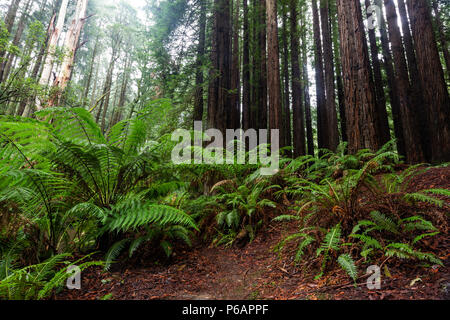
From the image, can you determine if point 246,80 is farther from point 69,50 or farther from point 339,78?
point 69,50

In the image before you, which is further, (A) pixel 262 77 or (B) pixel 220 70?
(A) pixel 262 77

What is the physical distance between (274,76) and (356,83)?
235cm

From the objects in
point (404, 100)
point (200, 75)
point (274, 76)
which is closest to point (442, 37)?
point (404, 100)

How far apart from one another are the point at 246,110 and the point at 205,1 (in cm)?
456

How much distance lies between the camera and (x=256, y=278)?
1990 millimetres

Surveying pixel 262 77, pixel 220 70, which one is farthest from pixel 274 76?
pixel 262 77

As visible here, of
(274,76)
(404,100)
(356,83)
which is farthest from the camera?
(404,100)

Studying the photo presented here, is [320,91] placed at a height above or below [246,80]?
below

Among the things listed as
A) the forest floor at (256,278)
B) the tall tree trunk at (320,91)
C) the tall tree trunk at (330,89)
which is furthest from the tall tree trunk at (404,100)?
the forest floor at (256,278)

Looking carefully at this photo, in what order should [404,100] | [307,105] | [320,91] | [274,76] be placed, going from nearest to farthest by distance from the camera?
[274,76] < [404,100] < [320,91] < [307,105]

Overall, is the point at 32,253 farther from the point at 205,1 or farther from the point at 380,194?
the point at 205,1

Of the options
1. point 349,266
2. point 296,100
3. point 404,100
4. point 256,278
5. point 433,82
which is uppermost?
point 296,100

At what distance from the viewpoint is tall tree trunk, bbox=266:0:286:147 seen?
5.49 m

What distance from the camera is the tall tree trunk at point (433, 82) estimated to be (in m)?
4.68
